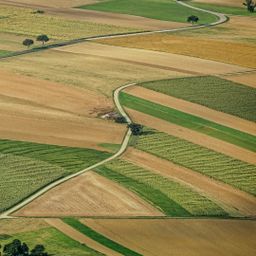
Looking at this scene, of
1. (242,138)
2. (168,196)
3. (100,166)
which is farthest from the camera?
(242,138)

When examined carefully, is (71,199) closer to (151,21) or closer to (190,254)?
(190,254)

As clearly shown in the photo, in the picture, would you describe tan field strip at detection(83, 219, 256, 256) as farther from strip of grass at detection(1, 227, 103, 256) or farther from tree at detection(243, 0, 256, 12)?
tree at detection(243, 0, 256, 12)

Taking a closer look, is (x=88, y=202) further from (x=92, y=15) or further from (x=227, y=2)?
(x=227, y=2)

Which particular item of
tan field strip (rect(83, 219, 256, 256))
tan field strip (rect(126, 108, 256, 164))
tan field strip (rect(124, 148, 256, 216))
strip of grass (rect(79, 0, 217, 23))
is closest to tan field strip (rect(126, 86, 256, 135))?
tan field strip (rect(126, 108, 256, 164))

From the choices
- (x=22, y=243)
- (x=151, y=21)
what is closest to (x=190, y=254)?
(x=22, y=243)

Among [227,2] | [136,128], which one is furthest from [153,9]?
[136,128]

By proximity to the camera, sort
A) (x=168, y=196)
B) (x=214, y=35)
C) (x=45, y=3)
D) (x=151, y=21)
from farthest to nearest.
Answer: (x=45, y=3) → (x=151, y=21) → (x=214, y=35) → (x=168, y=196)
